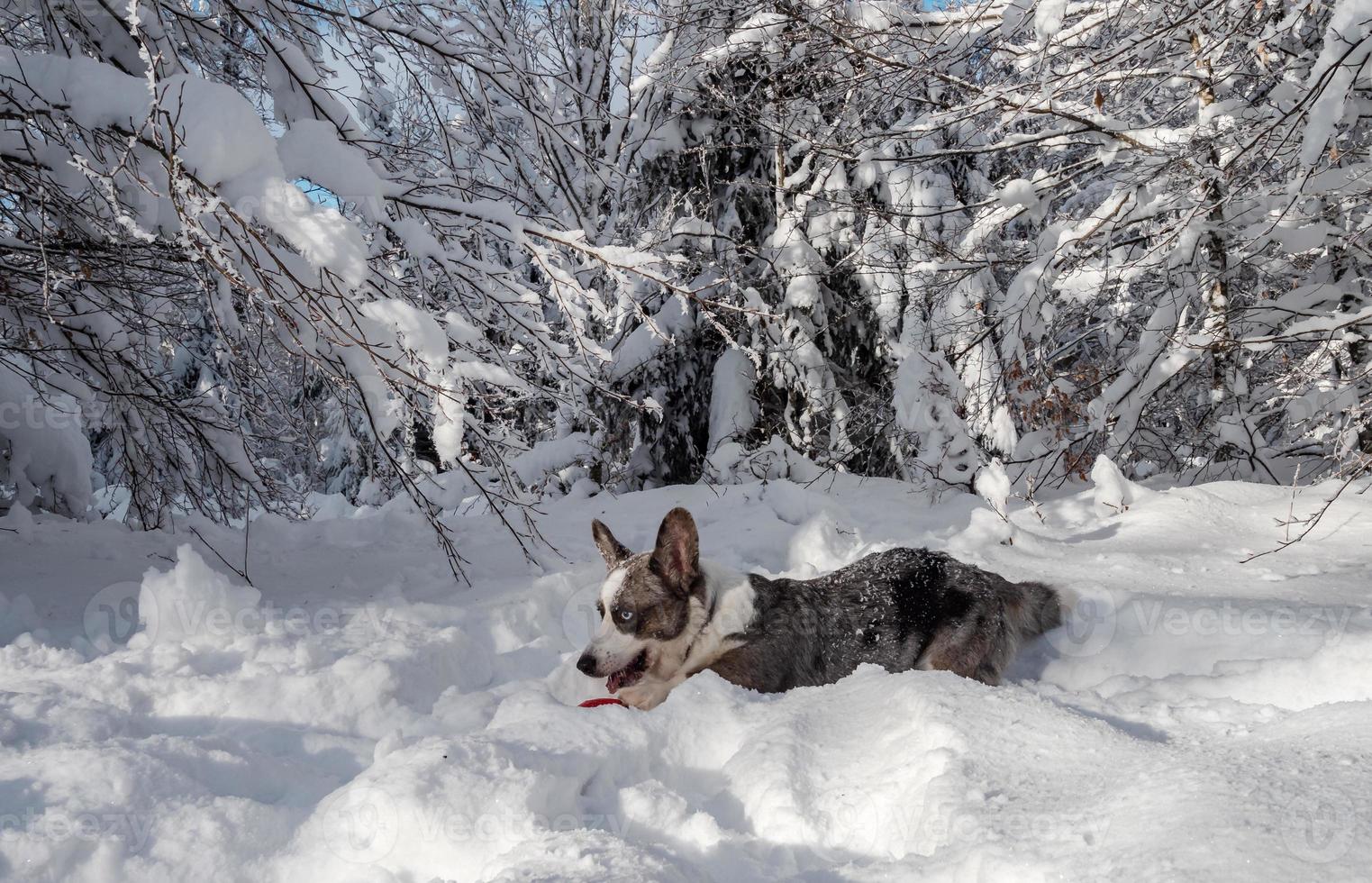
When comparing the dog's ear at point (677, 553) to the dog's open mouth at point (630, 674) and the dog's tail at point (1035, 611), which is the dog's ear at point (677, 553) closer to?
the dog's open mouth at point (630, 674)

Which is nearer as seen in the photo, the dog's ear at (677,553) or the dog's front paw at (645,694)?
the dog's front paw at (645,694)

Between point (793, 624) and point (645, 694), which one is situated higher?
point (793, 624)

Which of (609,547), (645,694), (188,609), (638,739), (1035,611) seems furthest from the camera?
(609,547)

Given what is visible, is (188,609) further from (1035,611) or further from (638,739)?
(1035,611)

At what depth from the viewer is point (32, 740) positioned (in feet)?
9.23

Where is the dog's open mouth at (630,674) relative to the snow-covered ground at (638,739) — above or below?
below

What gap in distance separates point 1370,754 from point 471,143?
515cm

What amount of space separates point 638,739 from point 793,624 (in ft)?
4.99

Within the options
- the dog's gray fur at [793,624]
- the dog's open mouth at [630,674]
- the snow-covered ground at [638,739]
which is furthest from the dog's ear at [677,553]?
the snow-covered ground at [638,739]

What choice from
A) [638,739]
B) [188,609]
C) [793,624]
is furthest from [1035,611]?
[188,609]

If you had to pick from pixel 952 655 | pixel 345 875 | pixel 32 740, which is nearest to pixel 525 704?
pixel 345 875

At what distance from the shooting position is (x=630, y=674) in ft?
12.8

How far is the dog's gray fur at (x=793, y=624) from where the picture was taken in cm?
387

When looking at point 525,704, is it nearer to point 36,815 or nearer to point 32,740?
point 36,815
